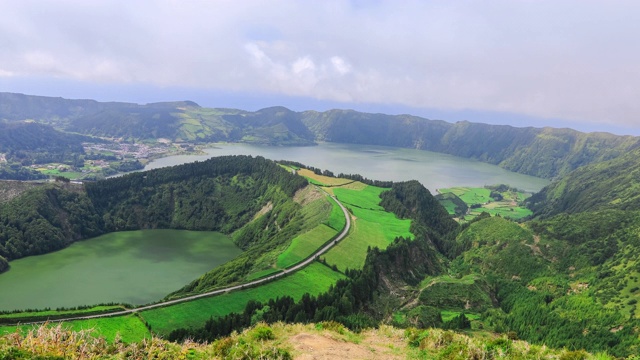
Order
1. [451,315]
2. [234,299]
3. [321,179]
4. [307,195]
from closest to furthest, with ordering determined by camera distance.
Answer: [451,315]
[234,299]
[307,195]
[321,179]

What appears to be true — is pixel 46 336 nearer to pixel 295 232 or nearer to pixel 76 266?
pixel 295 232

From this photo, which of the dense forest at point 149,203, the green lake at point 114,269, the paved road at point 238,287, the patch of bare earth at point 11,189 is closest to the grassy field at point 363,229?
the paved road at point 238,287

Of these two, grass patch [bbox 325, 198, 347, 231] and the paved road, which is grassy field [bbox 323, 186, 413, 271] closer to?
the paved road

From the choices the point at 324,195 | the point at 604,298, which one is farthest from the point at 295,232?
the point at 604,298

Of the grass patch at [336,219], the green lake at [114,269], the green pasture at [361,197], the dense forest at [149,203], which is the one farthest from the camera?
the green pasture at [361,197]

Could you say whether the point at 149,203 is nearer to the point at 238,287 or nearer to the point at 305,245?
the point at 305,245

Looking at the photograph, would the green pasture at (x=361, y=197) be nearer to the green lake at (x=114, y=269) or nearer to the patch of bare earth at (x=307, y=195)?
the patch of bare earth at (x=307, y=195)

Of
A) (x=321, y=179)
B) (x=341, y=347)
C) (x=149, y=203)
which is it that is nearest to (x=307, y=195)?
(x=321, y=179)
